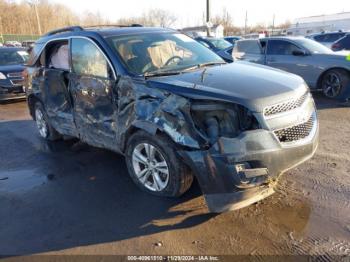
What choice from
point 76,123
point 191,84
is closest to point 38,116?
point 76,123

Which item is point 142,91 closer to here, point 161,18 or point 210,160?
point 210,160

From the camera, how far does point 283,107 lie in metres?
3.38

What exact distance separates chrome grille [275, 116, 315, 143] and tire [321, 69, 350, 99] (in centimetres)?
553

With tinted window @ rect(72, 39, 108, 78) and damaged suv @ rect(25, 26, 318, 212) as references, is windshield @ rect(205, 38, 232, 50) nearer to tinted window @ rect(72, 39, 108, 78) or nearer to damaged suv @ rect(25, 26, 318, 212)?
damaged suv @ rect(25, 26, 318, 212)

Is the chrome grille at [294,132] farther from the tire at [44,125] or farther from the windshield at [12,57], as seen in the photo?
the windshield at [12,57]

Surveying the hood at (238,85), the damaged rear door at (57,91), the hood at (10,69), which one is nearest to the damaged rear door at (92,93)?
the damaged rear door at (57,91)

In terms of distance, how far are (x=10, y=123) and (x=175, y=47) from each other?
203 inches

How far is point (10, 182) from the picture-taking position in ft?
15.6

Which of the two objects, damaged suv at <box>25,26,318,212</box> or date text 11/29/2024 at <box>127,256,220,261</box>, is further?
damaged suv at <box>25,26,318,212</box>

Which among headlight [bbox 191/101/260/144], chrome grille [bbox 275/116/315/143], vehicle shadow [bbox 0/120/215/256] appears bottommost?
vehicle shadow [bbox 0/120/215/256]

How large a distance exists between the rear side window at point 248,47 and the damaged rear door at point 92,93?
6.79m

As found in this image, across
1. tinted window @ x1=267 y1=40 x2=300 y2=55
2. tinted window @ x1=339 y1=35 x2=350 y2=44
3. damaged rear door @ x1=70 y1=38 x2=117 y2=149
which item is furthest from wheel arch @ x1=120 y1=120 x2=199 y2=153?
tinted window @ x1=339 y1=35 x2=350 y2=44

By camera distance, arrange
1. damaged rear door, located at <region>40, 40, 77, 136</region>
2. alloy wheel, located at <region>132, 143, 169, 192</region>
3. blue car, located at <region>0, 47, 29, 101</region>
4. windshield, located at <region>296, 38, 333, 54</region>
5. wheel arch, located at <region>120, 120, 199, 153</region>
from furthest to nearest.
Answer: blue car, located at <region>0, 47, 29, 101</region>, windshield, located at <region>296, 38, 333, 54</region>, damaged rear door, located at <region>40, 40, 77, 136</region>, alloy wheel, located at <region>132, 143, 169, 192</region>, wheel arch, located at <region>120, 120, 199, 153</region>

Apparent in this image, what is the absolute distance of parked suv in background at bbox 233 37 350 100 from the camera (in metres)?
8.48
